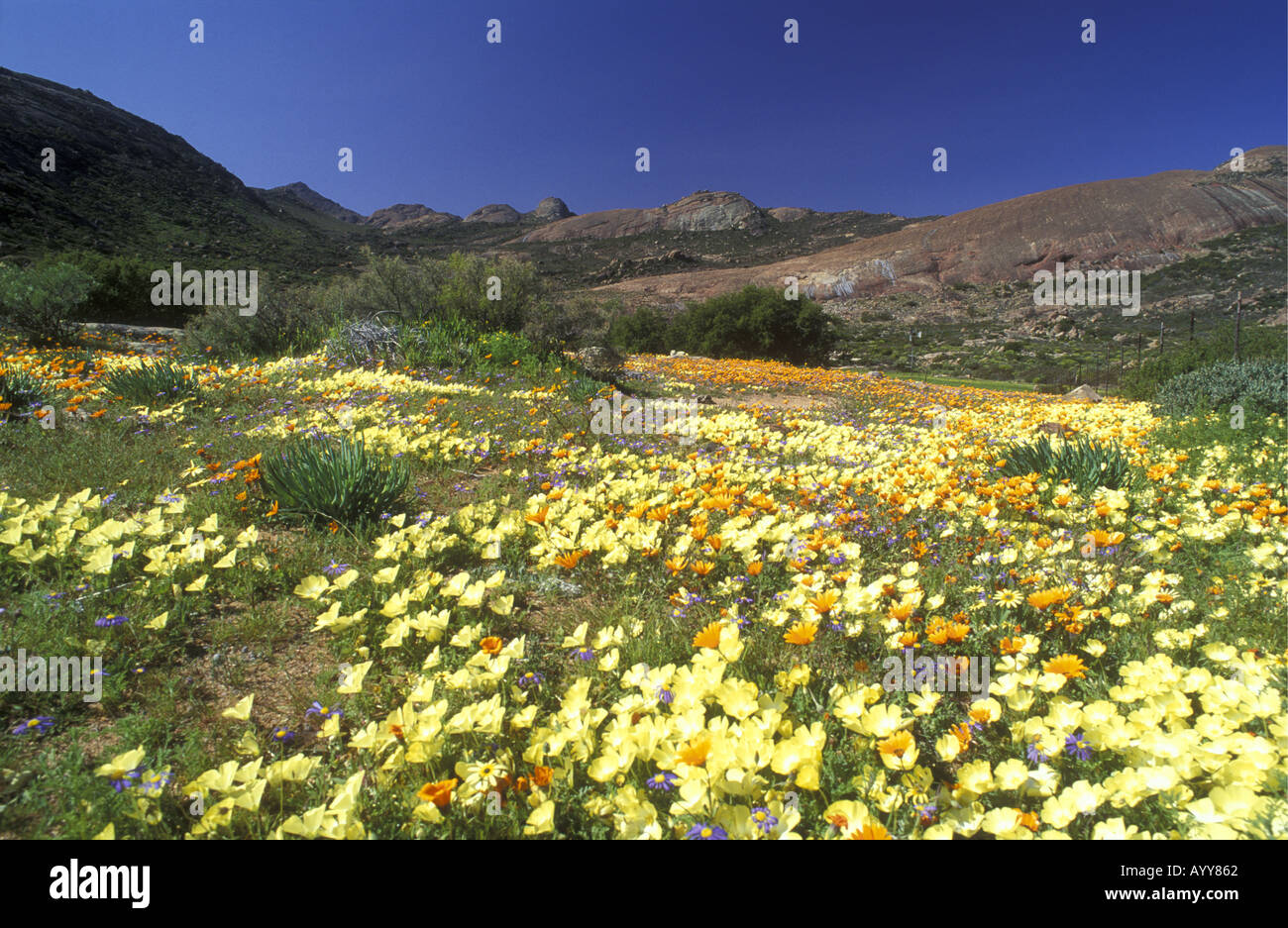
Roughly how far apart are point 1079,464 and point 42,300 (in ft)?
46.0

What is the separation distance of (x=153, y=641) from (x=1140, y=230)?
110 meters

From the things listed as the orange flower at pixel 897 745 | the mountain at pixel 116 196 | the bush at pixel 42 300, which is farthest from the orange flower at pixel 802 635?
the mountain at pixel 116 196

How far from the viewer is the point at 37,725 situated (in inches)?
63.7

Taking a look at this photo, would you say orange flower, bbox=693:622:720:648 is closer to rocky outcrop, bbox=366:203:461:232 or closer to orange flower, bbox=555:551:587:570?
orange flower, bbox=555:551:587:570

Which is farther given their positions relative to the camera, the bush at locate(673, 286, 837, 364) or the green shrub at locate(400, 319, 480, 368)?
the bush at locate(673, 286, 837, 364)

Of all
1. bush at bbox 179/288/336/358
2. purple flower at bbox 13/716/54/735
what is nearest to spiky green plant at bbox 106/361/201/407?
bush at bbox 179/288/336/358

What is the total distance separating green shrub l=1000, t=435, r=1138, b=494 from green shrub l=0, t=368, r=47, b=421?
8.06 m

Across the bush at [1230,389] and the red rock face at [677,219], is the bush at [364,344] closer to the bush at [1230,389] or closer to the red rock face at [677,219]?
the bush at [1230,389]

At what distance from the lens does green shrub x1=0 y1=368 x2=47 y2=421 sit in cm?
473

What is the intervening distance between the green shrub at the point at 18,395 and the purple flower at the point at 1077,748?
7.04 meters

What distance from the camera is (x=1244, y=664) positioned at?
65.0 inches

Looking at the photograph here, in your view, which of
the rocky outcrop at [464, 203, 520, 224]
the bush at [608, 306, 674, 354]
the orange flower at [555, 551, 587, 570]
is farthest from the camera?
the rocky outcrop at [464, 203, 520, 224]
